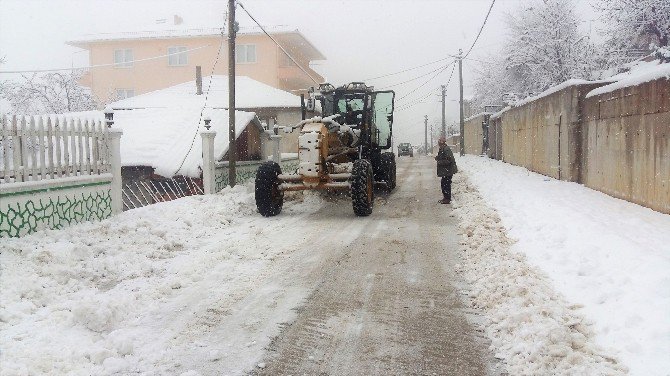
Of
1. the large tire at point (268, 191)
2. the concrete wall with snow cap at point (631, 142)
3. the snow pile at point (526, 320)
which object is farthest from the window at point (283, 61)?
the snow pile at point (526, 320)

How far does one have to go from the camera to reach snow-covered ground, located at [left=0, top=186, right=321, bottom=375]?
4.13m

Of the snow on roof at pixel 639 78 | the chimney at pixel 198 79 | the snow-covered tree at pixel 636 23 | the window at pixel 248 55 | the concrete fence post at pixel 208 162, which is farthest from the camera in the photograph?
the window at pixel 248 55

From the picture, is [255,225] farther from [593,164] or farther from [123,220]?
[593,164]

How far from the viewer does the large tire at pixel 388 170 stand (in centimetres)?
1550

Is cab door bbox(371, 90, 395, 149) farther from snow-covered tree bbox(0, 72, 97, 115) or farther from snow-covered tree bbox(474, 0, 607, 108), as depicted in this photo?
snow-covered tree bbox(0, 72, 97, 115)

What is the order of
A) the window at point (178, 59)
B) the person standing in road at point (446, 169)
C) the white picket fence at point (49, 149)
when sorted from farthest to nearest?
the window at point (178, 59) < the person standing in road at point (446, 169) < the white picket fence at point (49, 149)

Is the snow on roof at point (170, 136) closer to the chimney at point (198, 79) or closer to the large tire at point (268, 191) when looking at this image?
the large tire at point (268, 191)

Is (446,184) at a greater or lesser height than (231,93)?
lesser

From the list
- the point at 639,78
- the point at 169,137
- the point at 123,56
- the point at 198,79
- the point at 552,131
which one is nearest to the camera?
the point at 639,78

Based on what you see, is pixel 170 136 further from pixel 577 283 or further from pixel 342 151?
pixel 577 283

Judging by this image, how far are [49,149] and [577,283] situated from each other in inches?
300

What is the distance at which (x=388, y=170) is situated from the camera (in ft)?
52.0

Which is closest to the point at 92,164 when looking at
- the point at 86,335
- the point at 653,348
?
the point at 86,335

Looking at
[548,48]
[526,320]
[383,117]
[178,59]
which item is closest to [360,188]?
[383,117]
